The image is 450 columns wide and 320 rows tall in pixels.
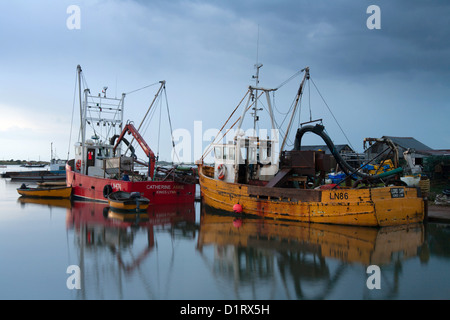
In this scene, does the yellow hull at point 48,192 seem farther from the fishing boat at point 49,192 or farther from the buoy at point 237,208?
the buoy at point 237,208

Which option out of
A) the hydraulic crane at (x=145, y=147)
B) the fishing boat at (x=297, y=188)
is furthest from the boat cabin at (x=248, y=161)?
the hydraulic crane at (x=145, y=147)

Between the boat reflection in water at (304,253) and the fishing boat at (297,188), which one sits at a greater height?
the fishing boat at (297,188)

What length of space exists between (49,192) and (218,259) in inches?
713

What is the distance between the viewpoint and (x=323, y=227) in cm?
1252

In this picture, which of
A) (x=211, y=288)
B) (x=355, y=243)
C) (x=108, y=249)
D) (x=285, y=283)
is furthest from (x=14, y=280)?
(x=355, y=243)

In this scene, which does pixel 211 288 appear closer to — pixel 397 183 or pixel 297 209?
pixel 297 209

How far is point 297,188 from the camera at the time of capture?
47.2 ft

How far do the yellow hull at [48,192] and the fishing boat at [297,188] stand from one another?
9825mm

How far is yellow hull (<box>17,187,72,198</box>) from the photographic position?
22.7 metres

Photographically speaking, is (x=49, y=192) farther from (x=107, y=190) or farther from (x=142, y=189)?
(x=142, y=189)

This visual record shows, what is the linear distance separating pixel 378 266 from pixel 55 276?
Answer: 24.7 ft

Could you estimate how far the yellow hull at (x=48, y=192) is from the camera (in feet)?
74.5

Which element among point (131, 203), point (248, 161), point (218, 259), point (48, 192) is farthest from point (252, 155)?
point (48, 192)

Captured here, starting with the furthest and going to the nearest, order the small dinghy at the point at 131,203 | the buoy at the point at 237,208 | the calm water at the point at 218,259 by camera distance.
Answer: the small dinghy at the point at 131,203, the buoy at the point at 237,208, the calm water at the point at 218,259
